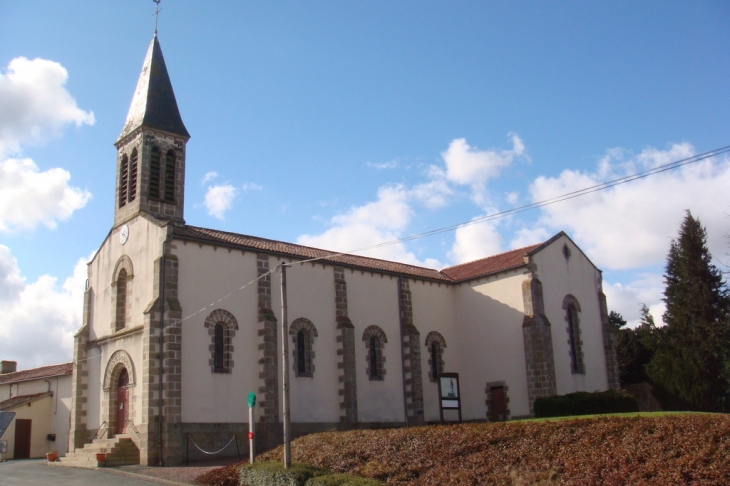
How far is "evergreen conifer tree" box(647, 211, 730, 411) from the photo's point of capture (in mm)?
34125

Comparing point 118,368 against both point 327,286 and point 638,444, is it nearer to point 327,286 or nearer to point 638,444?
point 327,286

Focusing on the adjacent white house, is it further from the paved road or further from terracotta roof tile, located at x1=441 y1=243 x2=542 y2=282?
terracotta roof tile, located at x1=441 y1=243 x2=542 y2=282

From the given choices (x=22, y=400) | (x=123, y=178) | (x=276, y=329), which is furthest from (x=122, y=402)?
(x=22, y=400)

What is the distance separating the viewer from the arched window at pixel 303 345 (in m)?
28.6

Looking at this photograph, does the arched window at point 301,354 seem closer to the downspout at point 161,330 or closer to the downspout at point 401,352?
the downspout at point 401,352

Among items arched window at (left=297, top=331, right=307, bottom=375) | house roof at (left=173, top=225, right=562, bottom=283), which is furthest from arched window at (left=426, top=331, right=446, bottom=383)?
arched window at (left=297, top=331, right=307, bottom=375)

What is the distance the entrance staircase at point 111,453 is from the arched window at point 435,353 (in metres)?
14.2

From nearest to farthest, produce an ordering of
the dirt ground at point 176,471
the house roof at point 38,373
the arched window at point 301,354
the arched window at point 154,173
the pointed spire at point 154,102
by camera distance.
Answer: the dirt ground at point 176,471, the arched window at point 301,354, the arched window at point 154,173, the pointed spire at point 154,102, the house roof at point 38,373

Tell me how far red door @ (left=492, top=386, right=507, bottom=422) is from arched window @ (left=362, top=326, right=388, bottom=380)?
229 inches

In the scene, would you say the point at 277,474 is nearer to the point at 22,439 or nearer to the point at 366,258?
the point at 366,258

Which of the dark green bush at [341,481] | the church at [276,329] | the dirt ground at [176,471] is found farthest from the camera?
the church at [276,329]

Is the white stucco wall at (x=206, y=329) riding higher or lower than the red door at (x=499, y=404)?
higher

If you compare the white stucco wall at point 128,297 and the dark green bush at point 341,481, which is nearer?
the dark green bush at point 341,481

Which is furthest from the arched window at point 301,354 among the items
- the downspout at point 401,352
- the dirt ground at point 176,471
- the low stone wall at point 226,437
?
the downspout at point 401,352
